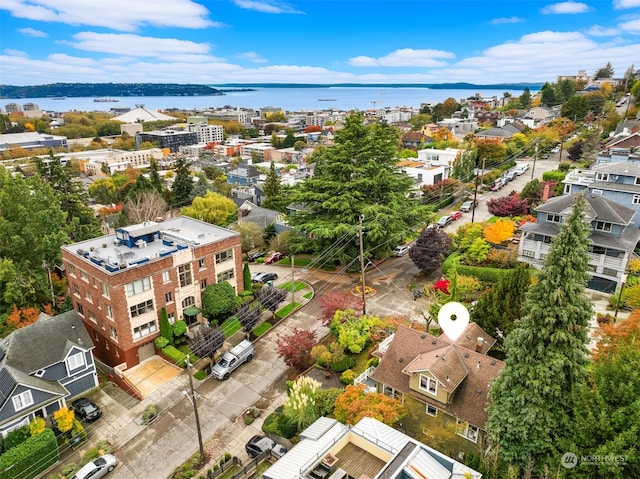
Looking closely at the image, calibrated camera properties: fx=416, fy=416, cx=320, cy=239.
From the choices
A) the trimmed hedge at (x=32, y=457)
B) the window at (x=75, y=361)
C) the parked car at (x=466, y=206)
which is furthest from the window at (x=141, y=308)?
the parked car at (x=466, y=206)

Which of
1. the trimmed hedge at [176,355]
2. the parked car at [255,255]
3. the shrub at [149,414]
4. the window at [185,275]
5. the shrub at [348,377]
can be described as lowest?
the shrub at [149,414]

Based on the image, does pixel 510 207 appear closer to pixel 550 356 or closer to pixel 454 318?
pixel 454 318

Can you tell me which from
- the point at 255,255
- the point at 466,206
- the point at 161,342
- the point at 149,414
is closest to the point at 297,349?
the point at 149,414

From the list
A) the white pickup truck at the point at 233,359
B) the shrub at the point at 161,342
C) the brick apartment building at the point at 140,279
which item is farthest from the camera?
the shrub at the point at 161,342

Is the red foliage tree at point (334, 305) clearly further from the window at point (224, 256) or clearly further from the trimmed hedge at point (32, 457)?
the trimmed hedge at point (32, 457)

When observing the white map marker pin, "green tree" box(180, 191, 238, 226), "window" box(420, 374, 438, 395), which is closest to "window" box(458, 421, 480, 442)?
"window" box(420, 374, 438, 395)

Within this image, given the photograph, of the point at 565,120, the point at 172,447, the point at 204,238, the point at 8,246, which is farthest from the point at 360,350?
the point at 565,120

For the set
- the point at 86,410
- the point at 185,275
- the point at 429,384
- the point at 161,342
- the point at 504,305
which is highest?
the point at 504,305

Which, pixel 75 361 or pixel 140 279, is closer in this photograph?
pixel 75 361
